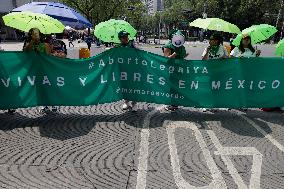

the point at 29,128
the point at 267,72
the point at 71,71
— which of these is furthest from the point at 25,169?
the point at 267,72

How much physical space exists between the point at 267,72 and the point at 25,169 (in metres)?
5.27

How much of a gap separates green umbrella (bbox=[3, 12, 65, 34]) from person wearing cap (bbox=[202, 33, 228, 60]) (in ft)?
10.7

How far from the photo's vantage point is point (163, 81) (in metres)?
8.10

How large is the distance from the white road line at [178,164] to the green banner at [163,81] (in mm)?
770

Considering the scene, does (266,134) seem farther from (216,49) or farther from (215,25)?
(215,25)

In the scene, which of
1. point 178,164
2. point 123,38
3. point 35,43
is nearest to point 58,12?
point 35,43

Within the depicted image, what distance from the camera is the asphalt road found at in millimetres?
5055

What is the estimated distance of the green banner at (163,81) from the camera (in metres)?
7.66

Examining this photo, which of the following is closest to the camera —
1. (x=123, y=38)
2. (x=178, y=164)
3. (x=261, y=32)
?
(x=178, y=164)

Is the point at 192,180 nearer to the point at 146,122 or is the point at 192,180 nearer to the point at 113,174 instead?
the point at 113,174

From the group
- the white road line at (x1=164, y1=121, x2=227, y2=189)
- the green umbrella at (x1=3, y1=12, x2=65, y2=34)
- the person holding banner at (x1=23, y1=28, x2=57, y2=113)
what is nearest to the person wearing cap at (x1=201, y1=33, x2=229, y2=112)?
the white road line at (x1=164, y1=121, x2=227, y2=189)

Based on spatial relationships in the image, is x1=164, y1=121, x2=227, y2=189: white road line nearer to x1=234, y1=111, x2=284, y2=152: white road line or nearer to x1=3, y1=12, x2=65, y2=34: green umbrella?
x1=234, y1=111, x2=284, y2=152: white road line

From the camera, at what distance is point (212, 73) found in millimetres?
8062

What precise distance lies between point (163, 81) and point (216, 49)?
1.40 m
